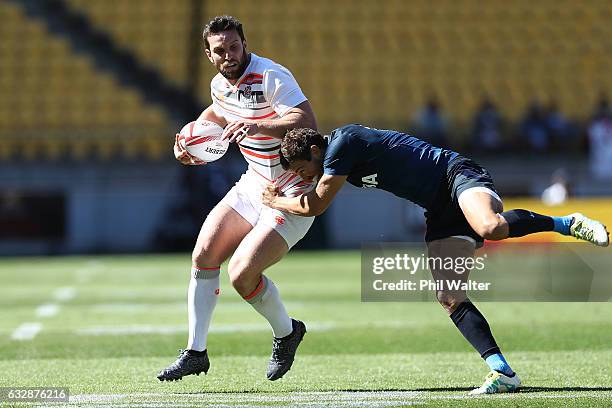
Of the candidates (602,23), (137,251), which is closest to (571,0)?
(602,23)

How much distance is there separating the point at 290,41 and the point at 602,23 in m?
6.80

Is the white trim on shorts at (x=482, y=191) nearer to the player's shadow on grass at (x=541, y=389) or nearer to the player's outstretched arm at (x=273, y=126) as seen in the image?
the player's outstretched arm at (x=273, y=126)

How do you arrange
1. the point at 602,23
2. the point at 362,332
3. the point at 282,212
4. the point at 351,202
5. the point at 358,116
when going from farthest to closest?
1. the point at 602,23
2. the point at 358,116
3. the point at 351,202
4. the point at 362,332
5. the point at 282,212

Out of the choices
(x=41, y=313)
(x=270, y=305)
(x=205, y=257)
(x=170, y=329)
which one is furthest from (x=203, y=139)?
(x=41, y=313)

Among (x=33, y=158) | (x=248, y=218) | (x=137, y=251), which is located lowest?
(x=137, y=251)

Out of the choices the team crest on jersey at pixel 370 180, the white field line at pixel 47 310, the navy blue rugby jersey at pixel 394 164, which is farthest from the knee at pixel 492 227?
the white field line at pixel 47 310

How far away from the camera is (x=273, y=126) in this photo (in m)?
6.86

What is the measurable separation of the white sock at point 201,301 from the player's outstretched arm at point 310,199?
24.3 inches

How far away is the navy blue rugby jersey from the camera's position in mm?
6754

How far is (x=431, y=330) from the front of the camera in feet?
34.3

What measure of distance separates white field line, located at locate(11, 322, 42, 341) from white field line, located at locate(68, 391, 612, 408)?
3802mm

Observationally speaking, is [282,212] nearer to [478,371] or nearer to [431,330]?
[478,371]

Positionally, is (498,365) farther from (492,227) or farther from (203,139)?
(203,139)

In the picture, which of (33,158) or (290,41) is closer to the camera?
(33,158)
